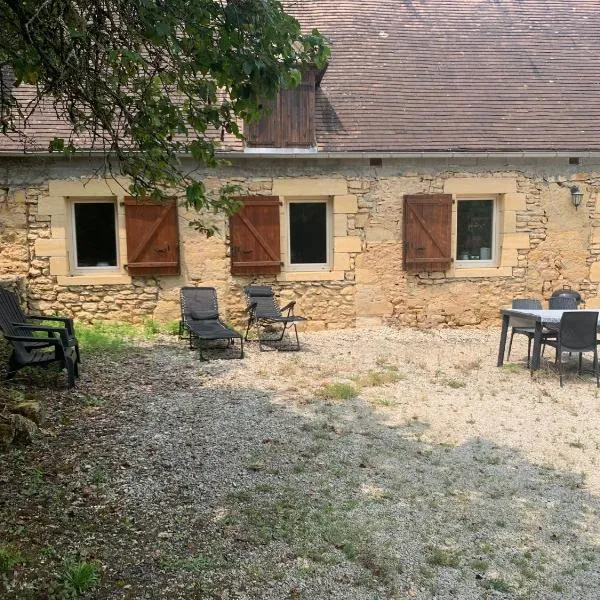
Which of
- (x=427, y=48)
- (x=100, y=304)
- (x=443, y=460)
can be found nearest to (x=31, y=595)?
(x=443, y=460)

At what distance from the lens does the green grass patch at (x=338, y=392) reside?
581 centimetres

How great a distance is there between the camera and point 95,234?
9.29m

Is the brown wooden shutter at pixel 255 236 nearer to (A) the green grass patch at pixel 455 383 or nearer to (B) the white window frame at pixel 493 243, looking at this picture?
(B) the white window frame at pixel 493 243

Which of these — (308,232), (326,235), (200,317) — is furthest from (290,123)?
(200,317)

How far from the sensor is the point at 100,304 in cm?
907

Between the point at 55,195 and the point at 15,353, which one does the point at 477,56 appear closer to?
the point at 55,195

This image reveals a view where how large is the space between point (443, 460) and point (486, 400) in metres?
1.70

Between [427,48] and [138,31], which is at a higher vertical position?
[427,48]

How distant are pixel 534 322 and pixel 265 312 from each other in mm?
3724

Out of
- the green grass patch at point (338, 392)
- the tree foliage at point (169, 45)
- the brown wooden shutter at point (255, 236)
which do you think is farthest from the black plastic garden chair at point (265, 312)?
the tree foliage at point (169, 45)

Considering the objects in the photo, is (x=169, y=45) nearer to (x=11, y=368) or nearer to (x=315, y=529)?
(x=315, y=529)

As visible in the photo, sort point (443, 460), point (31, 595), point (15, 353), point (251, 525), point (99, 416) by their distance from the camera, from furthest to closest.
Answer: point (15, 353) → point (99, 416) → point (443, 460) → point (251, 525) → point (31, 595)

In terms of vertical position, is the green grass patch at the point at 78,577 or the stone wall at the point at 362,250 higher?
the stone wall at the point at 362,250

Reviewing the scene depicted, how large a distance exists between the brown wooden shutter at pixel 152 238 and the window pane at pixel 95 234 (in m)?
0.53
